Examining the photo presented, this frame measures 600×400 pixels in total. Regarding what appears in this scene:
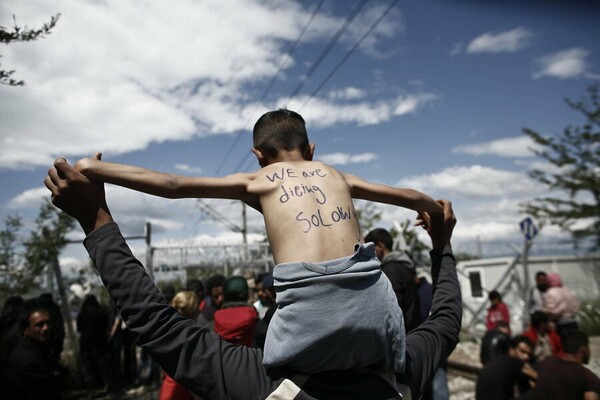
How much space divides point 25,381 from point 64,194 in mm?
3648

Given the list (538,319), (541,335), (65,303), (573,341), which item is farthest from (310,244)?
(65,303)

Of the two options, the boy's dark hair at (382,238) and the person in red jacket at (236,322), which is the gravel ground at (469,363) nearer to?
the boy's dark hair at (382,238)

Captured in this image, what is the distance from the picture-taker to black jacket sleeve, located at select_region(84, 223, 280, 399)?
1222 mm

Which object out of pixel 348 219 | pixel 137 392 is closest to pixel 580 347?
pixel 348 219

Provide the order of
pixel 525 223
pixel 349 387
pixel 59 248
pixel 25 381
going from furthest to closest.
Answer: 1. pixel 525 223
2. pixel 59 248
3. pixel 25 381
4. pixel 349 387

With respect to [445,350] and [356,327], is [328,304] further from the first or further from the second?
[445,350]

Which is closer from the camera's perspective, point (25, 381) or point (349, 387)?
point (349, 387)

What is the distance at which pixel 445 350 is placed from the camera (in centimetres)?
158

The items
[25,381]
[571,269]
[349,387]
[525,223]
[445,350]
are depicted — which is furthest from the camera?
[571,269]

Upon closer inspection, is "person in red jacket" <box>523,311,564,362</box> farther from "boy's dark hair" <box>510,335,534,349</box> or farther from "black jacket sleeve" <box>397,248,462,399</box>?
"black jacket sleeve" <box>397,248,462,399</box>

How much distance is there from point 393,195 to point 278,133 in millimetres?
487

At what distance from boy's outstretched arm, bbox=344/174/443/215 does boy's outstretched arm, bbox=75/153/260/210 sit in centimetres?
40

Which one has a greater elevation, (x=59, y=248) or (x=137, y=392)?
(x=59, y=248)

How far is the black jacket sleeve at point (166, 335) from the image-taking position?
1222mm
